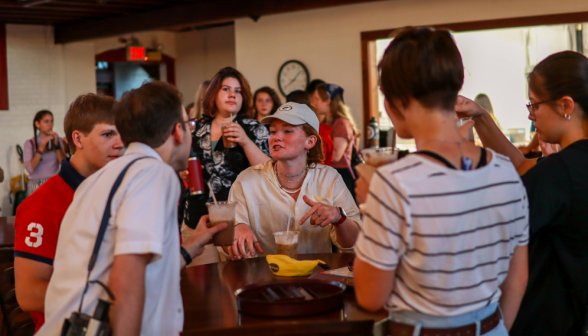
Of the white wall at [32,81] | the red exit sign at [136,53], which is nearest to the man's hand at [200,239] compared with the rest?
the white wall at [32,81]

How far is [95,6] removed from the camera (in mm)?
8391

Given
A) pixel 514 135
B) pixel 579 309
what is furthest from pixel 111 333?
pixel 514 135

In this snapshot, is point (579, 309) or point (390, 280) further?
point (579, 309)

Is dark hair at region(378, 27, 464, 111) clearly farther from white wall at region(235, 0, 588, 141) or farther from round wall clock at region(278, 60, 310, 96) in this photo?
round wall clock at region(278, 60, 310, 96)

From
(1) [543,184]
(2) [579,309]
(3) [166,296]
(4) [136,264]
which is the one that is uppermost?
(1) [543,184]

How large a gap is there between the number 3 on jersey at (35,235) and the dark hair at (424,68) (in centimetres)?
126

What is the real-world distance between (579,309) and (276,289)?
98 centimetres

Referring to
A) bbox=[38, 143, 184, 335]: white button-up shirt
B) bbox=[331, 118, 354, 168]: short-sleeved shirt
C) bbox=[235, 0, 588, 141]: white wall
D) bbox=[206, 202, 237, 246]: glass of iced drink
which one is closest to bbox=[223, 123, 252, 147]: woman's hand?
→ bbox=[206, 202, 237, 246]: glass of iced drink

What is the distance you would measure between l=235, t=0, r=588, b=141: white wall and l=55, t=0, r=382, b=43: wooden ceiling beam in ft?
1.04

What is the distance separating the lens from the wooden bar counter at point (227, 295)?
1588mm

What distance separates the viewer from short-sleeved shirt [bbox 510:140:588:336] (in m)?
1.63

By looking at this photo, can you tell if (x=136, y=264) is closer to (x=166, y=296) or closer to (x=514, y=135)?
(x=166, y=296)

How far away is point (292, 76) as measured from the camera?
7820 mm

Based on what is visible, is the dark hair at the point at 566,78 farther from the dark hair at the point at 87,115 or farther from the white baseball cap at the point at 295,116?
the dark hair at the point at 87,115
